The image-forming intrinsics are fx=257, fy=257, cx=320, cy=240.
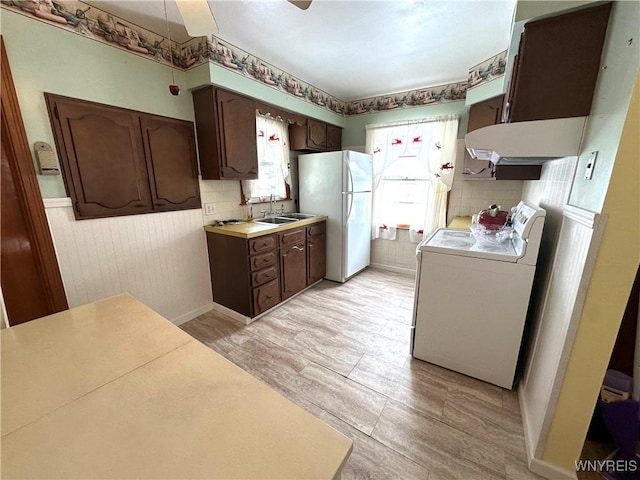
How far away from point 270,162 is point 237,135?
745 millimetres

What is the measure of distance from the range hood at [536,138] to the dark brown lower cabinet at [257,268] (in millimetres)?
1910

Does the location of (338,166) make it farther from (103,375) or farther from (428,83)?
(103,375)

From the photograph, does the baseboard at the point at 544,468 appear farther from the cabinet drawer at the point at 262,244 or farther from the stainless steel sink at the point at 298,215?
the stainless steel sink at the point at 298,215

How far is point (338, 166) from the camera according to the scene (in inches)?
122

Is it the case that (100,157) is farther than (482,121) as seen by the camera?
No

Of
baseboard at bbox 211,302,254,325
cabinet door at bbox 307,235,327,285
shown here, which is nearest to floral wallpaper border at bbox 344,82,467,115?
cabinet door at bbox 307,235,327,285

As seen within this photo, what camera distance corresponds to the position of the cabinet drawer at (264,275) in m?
2.45

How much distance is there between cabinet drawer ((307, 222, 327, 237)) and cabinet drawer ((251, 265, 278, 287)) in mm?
674

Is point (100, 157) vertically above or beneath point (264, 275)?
above

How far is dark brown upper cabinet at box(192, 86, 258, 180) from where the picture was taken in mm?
2281

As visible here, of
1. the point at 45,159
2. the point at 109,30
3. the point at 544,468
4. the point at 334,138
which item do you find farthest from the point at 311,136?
the point at 544,468

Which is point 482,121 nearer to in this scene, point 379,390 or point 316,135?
point 316,135

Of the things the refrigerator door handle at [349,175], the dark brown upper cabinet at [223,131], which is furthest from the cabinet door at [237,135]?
the refrigerator door handle at [349,175]

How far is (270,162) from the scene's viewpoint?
3.18 m
